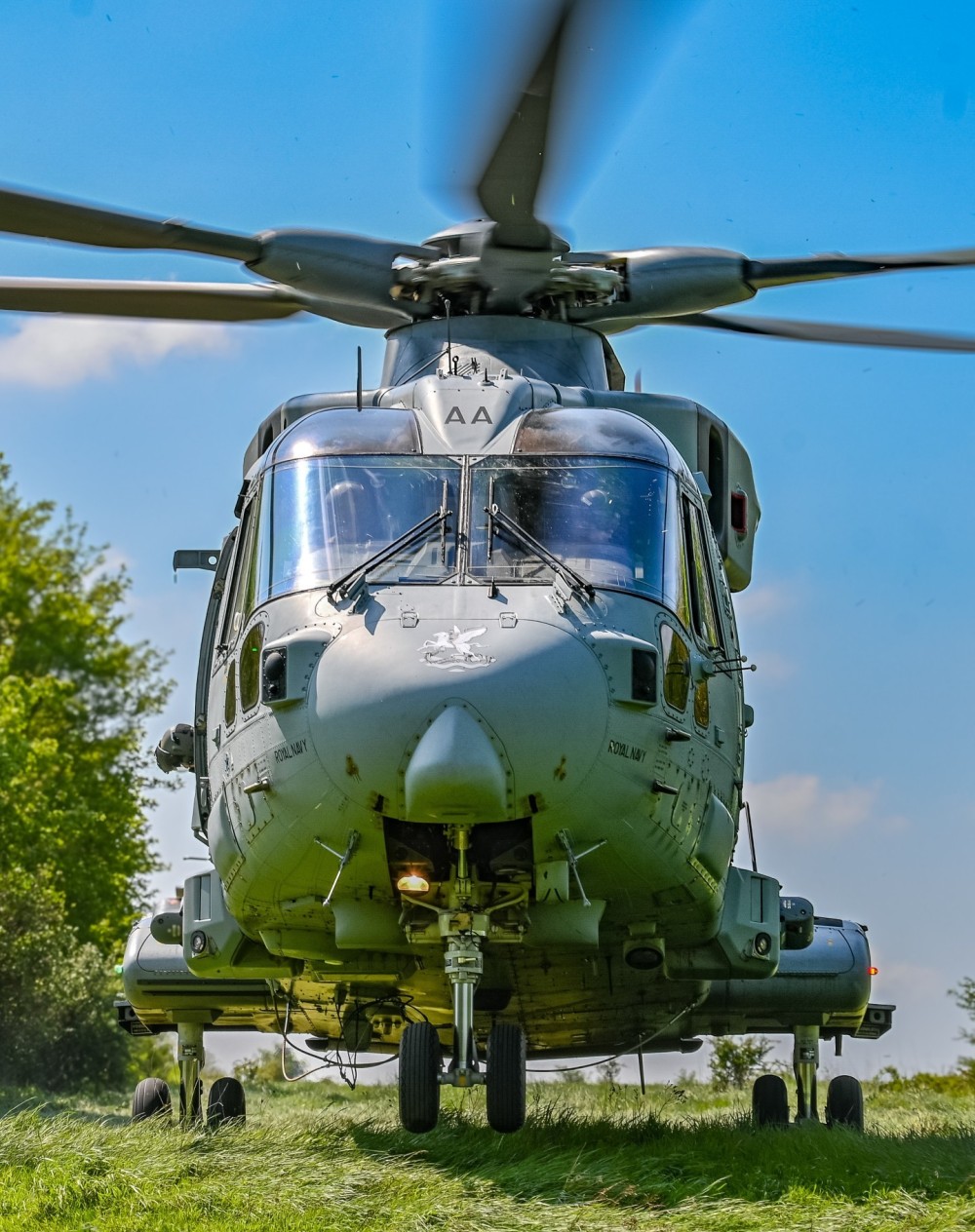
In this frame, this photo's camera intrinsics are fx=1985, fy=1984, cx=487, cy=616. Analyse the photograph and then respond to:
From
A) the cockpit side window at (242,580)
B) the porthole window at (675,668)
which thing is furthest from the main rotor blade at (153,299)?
the porthole window at (675,668)

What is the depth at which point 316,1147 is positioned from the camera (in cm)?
991

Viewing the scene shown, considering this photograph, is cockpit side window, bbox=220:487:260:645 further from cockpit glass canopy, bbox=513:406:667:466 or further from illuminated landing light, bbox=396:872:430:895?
illuminated landing light, bbox=396:872:430:895

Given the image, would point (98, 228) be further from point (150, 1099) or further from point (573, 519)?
point (150, 1099)

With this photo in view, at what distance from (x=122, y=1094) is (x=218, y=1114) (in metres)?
9.71

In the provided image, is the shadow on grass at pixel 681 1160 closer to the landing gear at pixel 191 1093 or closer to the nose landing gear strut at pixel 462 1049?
the nose landing gear strut at pixel 462 1049

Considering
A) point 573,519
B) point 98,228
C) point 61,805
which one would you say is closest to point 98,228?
point 98,228

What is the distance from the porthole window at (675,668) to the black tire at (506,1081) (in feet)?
5.95

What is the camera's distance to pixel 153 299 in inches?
518

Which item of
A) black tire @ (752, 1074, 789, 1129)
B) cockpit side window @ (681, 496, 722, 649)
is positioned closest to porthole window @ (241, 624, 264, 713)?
cockpit side window @ (681, 496, 722, 649)

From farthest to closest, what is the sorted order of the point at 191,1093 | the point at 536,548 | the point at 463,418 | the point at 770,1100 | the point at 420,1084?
the point at 770,1100 < the point at 191,1093 < the point at 463,418 < the point at 536,548 < the point at 420,1084

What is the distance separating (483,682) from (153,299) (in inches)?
212

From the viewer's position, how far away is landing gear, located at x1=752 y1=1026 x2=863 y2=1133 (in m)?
13.2

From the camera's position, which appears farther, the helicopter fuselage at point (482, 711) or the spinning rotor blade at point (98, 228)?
the spinning rotor blade at point (98, 228)

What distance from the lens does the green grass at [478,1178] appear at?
7.87 m
